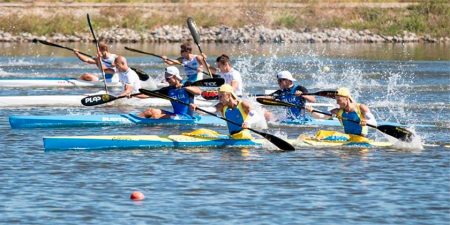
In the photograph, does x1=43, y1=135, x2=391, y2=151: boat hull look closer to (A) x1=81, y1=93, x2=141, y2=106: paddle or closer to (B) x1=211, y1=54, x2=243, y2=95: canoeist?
(A) x1=81, y1=93, x2=141, y2=106: paddle

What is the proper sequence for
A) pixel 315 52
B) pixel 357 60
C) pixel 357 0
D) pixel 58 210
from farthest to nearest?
pixel 357 0 < pixel 315 52 < pixel 357 60 < pixel 58 210

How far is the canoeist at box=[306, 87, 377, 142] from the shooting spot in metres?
23.5

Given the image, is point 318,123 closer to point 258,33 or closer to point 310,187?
point 310,187

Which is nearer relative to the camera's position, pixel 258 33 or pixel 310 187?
pixel 310 187

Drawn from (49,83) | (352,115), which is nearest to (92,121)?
(352,115)

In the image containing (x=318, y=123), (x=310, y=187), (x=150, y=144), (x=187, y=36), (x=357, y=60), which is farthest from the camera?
(x=187, y=36)

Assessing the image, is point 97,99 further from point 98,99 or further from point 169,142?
point 169,142

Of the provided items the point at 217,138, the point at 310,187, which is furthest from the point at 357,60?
the point at 310,187

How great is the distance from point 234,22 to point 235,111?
4806 centimetres

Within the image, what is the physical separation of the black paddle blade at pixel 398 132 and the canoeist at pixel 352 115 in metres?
0.33

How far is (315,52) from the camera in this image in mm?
60156

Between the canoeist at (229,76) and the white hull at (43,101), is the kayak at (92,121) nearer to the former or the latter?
the canoeist at (229,76)

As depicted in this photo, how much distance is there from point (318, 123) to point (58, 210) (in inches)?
454

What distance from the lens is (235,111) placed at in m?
23.2
